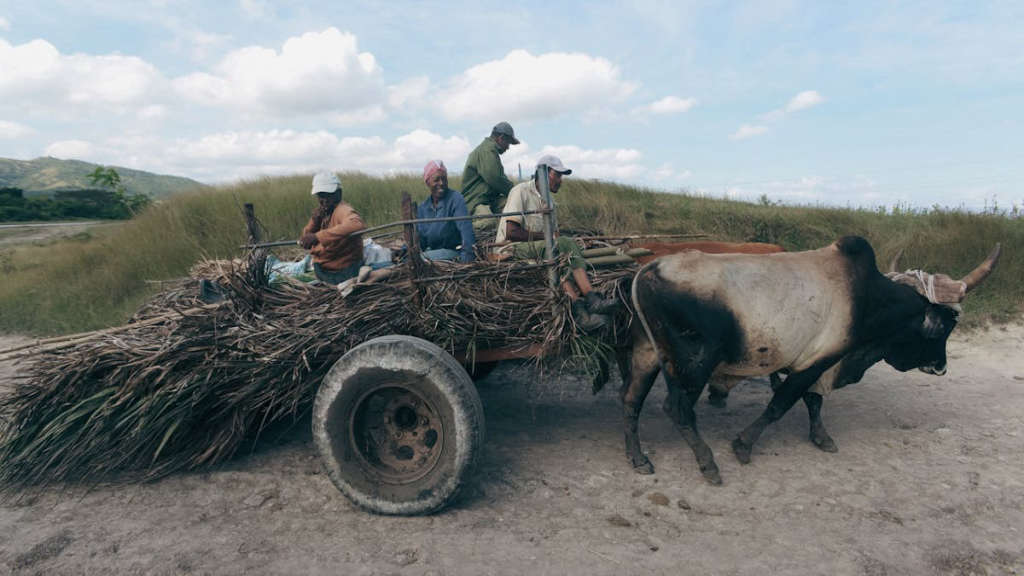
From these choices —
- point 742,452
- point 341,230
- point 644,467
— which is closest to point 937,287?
point 742,452

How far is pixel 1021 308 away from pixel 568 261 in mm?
6358

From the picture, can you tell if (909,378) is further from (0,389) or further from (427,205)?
(0,389)

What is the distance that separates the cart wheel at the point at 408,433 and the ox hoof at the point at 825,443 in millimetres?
2487

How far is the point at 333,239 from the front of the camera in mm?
3887

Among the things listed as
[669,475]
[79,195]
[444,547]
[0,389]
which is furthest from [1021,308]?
[79,195]

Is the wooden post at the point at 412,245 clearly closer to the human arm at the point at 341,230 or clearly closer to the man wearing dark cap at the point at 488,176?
the human arm at the point at 341,230

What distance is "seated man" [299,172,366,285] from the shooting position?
390 centimetres

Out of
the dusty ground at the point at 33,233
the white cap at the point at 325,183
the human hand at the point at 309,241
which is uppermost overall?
the white cap at the point at 325,183

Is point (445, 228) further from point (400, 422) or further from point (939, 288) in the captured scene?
point (939, 288)

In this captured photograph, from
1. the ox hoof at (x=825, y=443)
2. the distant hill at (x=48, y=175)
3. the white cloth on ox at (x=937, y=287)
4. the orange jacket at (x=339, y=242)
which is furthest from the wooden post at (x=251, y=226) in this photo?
the distant hill at (x=48, y=175)

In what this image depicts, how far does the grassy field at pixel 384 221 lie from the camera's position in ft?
24.3

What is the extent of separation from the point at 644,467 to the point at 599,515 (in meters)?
0.64

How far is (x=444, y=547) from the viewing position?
2.89 metres

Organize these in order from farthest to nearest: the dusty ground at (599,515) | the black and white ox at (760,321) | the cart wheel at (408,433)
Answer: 1. the black and white ox at (760,321)
2. the cart wheel at (408,433)
3. the dusty ground at (599,515)
